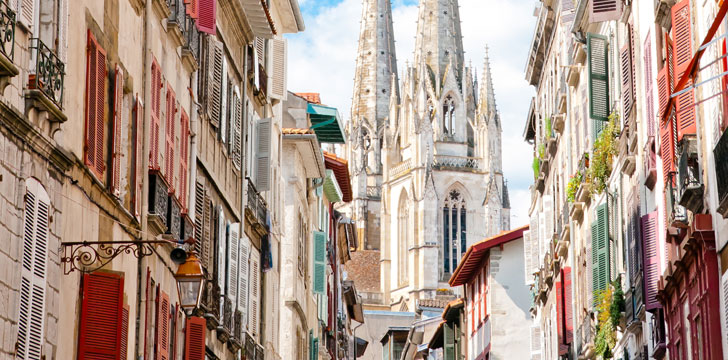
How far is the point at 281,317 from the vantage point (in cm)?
3331

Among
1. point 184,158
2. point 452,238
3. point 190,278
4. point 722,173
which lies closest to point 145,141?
point 190,278

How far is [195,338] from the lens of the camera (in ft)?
66.4

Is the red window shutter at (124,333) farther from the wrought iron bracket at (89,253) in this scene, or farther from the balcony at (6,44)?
the balcony at (6,44)

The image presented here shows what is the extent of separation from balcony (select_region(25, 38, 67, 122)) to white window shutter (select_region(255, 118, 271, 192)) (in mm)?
13913

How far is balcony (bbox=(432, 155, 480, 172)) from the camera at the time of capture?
137375 mm

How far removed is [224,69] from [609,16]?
Answer: 6.03m

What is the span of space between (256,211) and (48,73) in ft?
46.5

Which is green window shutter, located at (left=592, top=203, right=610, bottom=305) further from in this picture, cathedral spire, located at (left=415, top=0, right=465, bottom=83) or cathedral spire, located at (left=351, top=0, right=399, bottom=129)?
cathedral spire, located at (left=351, top=0, right=399, bottom=129)

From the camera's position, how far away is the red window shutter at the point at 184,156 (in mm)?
19500

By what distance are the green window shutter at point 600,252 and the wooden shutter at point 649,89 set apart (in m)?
4.90

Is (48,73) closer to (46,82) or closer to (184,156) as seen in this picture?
(46,82)

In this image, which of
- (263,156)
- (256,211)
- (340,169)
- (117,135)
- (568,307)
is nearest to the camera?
(117,135)

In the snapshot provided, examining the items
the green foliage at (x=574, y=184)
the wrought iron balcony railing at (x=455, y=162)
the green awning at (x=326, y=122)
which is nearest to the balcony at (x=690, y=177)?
the green foliage at (x=574, y=184)

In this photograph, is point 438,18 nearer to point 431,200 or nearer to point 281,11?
point 431,200
